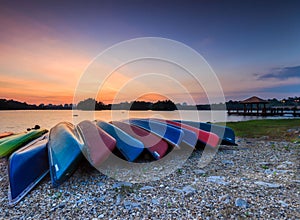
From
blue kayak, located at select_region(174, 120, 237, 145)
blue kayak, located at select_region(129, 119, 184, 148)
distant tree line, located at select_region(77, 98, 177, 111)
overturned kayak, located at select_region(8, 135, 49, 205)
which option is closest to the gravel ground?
overturned kayak, located at select_region(8, 135, 49, 205)

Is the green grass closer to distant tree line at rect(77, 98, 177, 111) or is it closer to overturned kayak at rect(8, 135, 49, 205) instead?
distant tree line at rect(77, 98, 177, 111)

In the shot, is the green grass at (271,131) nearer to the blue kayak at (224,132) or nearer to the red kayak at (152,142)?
the blue kayak at (224,132)

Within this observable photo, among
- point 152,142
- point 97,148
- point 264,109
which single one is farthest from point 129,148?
point 264,109

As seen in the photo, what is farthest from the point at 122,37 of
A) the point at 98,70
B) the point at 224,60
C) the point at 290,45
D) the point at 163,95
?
the point at 290,45

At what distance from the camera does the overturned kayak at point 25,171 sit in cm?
318

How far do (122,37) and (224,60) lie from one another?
7.29 meters

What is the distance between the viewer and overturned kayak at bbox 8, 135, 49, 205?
125 inches

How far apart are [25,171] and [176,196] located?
2886 millimetres

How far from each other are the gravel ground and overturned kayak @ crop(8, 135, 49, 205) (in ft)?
0.44

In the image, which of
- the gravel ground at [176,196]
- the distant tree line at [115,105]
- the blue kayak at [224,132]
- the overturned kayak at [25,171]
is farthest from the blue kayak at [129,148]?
the distant tree line at [115,105]

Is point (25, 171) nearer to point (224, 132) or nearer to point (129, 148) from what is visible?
point (129, 148)

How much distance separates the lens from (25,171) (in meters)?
3.62

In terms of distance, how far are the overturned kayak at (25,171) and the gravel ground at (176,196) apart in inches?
5.2

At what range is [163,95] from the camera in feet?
32.7
